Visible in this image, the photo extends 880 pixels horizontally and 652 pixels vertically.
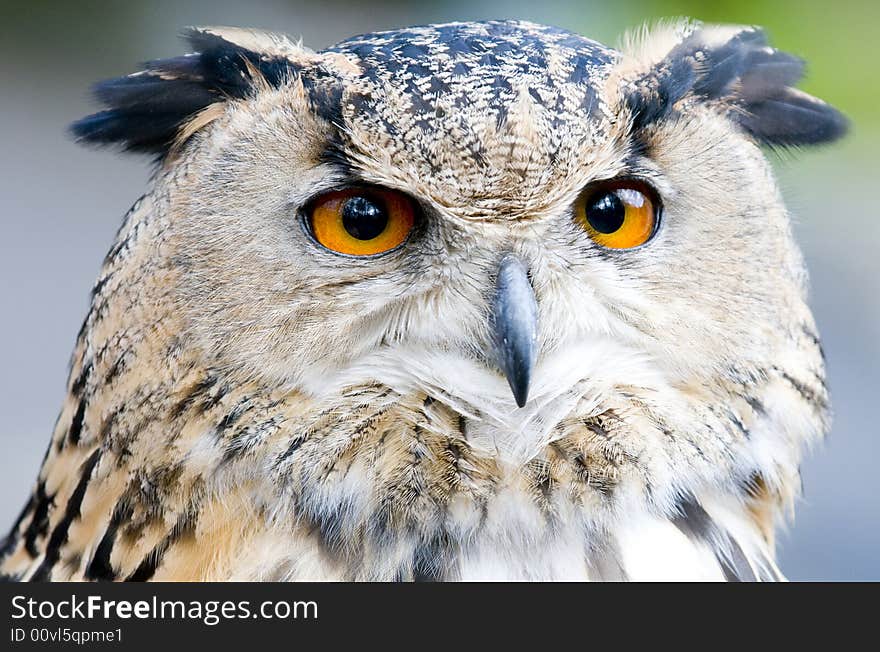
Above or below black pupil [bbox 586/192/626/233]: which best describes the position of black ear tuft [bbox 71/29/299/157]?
above

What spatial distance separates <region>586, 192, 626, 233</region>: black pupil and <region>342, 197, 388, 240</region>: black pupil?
0.23 m

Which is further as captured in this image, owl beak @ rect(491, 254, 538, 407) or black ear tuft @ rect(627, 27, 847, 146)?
black ear tuft @ rect(627, 27, 847, 146)

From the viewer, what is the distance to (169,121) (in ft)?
3.79

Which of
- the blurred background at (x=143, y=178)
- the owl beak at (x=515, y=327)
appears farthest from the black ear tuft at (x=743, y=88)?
the blurred background at (x=143, y=178)

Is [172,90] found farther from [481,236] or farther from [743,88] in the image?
[743,88]

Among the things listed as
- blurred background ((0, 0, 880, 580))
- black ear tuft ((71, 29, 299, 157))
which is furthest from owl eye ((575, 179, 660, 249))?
blurred background ((0, 0, 880, 580))

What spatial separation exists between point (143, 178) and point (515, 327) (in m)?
1.28

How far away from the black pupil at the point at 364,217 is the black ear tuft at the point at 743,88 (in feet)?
1.00

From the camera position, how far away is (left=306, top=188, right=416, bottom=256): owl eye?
1.03 meters

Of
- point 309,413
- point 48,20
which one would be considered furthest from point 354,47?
point 48,20

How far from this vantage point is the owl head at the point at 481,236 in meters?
1.00

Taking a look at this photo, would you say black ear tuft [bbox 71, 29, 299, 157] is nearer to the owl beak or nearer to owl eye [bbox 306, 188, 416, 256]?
owl eye [bbox 306, 188, 416, 256]

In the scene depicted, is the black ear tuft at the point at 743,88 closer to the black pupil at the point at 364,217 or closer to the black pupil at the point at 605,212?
the black pupil at the point at 605,212

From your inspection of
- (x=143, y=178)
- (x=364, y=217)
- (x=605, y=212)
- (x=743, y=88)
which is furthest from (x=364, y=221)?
(x=143, y=178)
